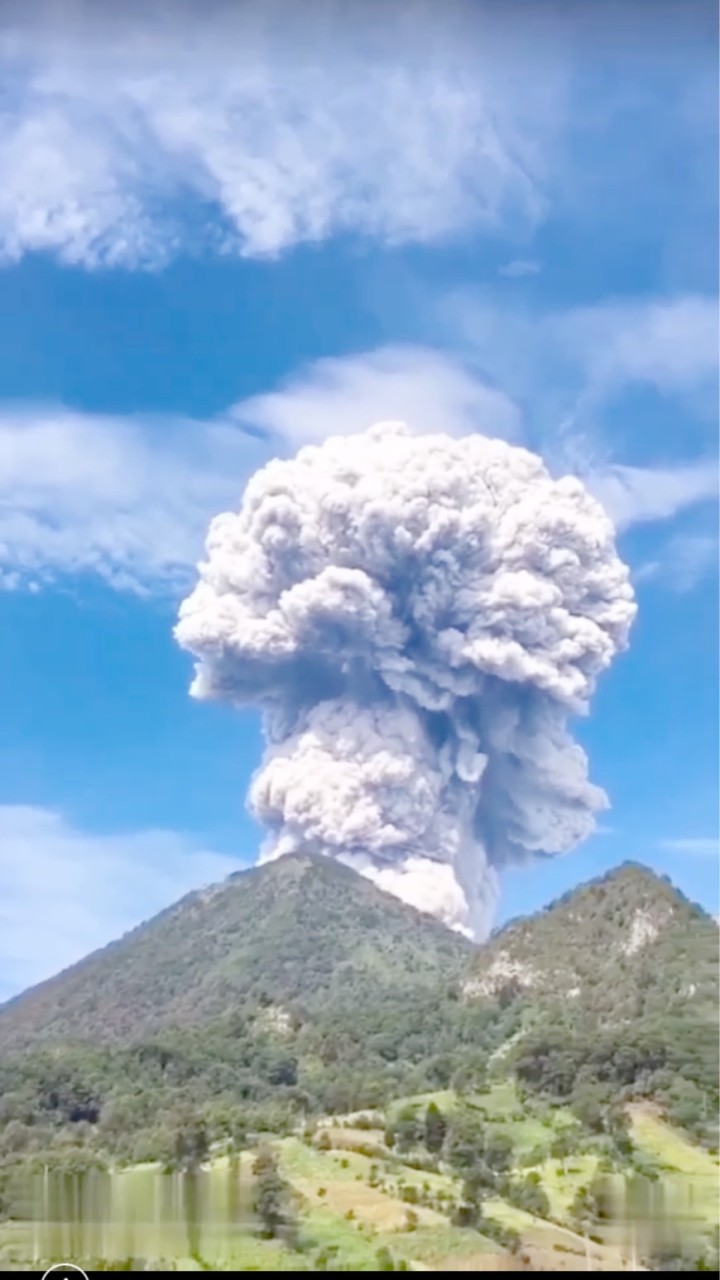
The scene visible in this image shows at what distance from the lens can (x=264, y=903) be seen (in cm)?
509

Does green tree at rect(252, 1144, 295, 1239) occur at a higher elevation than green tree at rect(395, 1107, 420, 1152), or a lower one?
lower

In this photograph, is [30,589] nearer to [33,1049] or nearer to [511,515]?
[33,1049]

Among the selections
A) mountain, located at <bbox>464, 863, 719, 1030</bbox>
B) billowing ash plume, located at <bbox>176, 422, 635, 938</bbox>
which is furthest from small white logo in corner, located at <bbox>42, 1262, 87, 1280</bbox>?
billowing ash plume, located at <bbox>176, 422, 635, 938</bbox>

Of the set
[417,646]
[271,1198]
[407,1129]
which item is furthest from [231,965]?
[417,646]

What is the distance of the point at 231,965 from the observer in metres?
4.80

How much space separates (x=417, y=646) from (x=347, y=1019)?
8.55ft

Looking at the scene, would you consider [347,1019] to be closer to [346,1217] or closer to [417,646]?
[346,1217]

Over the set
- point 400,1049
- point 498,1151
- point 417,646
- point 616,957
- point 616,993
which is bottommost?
point 498,1151

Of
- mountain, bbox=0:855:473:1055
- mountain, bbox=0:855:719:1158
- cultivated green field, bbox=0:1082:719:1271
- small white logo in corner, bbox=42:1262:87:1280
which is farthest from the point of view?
mountain, bbox=0:855:473:1055

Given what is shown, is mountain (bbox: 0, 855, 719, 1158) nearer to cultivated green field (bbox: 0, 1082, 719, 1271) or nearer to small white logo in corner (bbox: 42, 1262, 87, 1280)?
cultivated green field (bbox: 0, 1082, 719, 1271)

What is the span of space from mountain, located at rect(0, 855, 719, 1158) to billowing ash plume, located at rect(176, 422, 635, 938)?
0.39 metres

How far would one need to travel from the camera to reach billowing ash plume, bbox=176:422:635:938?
507 cm

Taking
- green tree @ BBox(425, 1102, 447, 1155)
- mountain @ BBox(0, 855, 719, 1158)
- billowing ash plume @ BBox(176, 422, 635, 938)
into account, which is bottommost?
green tree @ BBox(425, 1102, 447, 1155)

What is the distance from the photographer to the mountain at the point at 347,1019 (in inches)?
152
